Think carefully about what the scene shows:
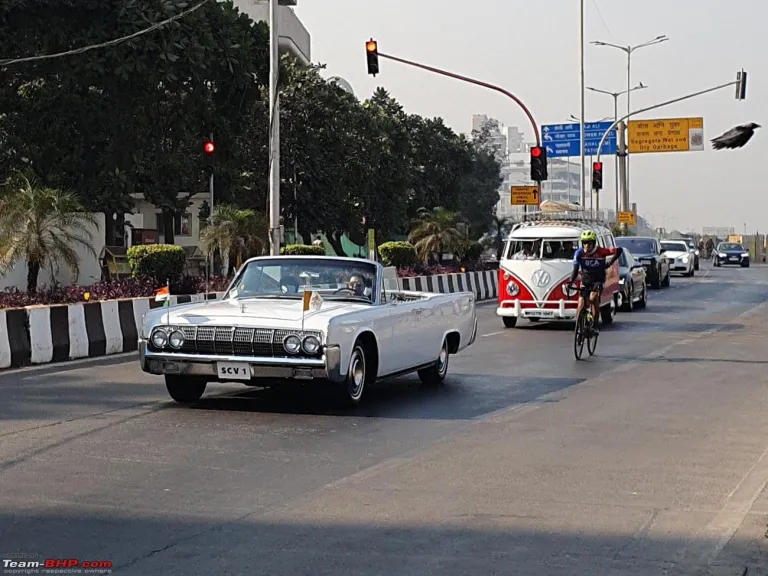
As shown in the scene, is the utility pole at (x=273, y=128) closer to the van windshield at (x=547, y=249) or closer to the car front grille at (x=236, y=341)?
the van windshield at (x=547, y=249)

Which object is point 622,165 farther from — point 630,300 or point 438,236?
point 630,300

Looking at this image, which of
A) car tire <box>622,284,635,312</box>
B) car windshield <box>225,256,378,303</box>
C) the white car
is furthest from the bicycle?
the white car

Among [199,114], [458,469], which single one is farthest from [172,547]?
[199,114]

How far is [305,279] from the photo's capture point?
12750 mm

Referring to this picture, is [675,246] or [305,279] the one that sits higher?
[305,279]

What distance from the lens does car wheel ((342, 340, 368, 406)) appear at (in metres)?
11.6

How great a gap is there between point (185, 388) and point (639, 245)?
3129 centimetres

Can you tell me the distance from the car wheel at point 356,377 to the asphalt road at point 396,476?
0.25 metres

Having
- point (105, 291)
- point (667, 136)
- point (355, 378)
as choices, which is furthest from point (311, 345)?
point (667, 136)

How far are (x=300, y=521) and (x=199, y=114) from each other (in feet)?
74.5

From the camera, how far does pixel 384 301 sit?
12.7 m

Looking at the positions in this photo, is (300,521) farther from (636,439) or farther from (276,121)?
(276,121)

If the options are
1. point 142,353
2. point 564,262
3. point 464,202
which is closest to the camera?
point 142,353

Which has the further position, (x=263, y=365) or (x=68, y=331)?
(x=68, y=331)
